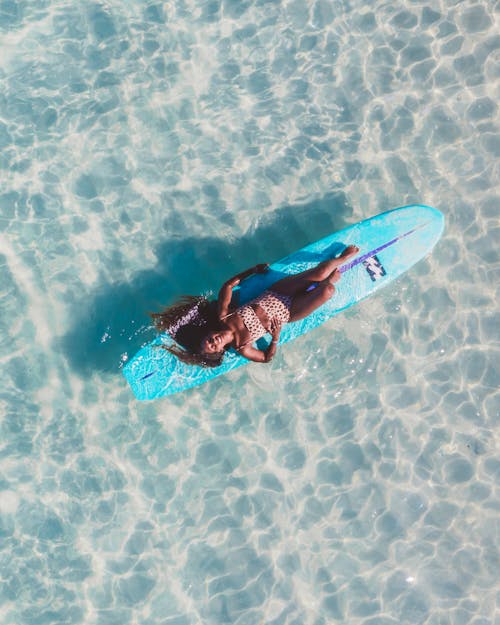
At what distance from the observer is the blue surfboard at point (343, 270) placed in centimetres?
600

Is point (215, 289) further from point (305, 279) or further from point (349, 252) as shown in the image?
point (349, 252)

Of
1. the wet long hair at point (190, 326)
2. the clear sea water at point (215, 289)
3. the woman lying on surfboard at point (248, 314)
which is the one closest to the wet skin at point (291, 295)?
the woman lying on surfboard at point (248, 314)

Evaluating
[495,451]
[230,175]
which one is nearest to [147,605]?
[495,451]

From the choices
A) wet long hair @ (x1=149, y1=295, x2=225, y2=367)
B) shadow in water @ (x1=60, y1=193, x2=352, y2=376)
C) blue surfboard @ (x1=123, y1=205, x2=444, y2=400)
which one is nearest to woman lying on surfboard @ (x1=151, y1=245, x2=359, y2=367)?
wet long hair @ (x1=149, y1=295, x2=225, y2=367)

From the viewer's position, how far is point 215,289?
6.42 m

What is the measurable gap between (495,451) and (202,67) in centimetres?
539

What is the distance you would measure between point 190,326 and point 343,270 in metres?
1.70

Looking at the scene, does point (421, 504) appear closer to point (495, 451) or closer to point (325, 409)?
point (495, 451)

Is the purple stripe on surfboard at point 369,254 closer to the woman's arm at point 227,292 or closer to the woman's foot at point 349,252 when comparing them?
the woman's foot at point 349,252

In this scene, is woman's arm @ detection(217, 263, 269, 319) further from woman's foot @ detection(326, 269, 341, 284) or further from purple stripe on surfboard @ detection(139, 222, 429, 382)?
purple stripe on surfboard @ detection(139, 222, 429, 382)

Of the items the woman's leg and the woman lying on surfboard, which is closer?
the woman lying on surfboard

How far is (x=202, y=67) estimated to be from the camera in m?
6.64

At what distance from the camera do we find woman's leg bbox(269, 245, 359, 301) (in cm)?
593

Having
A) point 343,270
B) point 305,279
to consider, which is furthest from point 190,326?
point 343,270
